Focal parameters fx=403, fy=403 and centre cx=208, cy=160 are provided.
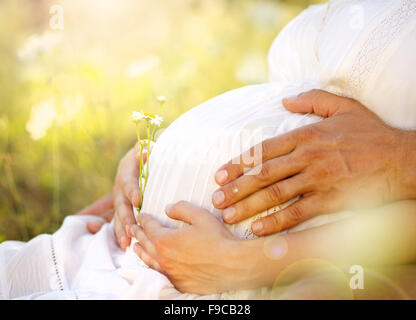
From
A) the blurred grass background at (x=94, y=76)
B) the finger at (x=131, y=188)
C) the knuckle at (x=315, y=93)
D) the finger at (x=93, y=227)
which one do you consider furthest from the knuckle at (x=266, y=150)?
the blurred grass background at (x=94, y=76)

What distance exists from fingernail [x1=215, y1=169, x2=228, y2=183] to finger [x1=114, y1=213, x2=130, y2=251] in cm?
42

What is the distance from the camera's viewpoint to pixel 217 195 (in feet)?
3.68

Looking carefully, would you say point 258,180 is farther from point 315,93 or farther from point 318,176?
point 315,93

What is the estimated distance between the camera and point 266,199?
3.64ft

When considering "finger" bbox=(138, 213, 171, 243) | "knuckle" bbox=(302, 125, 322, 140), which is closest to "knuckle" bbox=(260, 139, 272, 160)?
"knuckle" bbox=(302, 125, 322, 140)

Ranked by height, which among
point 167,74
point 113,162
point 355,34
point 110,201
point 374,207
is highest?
point 167,74

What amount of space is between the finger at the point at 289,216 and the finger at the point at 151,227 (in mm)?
264

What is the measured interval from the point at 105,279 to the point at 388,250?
79 cm

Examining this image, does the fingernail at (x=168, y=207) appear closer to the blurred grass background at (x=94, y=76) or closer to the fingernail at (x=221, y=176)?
the fingernail at (x=221, y=176)

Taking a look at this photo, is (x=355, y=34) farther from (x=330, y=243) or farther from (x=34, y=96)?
(x=34, y=96)

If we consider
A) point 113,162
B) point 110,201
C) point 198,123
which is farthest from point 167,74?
point 198,123

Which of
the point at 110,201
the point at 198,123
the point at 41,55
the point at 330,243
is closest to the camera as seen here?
the point at 330,243

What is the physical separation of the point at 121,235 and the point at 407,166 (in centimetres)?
91

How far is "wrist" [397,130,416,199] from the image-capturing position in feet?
3.59
